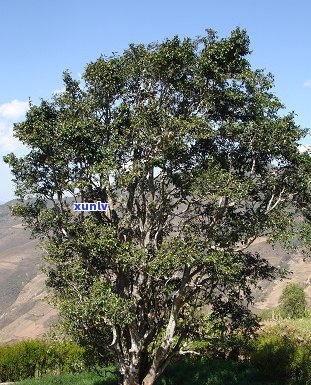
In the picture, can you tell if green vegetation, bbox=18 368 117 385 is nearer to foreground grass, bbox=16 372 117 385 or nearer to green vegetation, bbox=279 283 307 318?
foreground grass, bbox=16 372 117 385

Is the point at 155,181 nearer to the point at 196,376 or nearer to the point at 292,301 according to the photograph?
the point at 196,376

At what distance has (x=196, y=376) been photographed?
70.3ft

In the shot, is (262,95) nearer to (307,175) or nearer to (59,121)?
(307,175)

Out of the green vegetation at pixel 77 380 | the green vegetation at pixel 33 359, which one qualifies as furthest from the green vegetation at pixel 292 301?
the green vegetation at pixel 77 380

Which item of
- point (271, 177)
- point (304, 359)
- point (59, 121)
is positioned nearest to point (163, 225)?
point (271, 177)

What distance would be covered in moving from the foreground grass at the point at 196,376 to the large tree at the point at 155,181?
4.25m

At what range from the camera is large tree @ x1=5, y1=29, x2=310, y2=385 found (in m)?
15.2

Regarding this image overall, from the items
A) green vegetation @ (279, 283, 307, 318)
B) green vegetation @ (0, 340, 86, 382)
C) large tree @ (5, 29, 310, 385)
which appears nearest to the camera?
large tree @ (5, 29, 310, 385)

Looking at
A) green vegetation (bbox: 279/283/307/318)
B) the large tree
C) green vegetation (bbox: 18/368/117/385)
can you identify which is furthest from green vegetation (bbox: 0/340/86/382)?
green vegetation (bbox: 279/283/307/318)

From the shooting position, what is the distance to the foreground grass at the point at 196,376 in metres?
20.8

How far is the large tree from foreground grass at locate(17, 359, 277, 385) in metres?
4.25

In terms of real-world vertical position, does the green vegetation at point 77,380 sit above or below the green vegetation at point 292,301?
above

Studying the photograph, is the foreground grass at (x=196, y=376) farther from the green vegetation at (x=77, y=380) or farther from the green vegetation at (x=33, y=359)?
the green vegetation at (x=33, y=359)

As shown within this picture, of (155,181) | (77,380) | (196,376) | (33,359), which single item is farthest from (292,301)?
(155,181)
